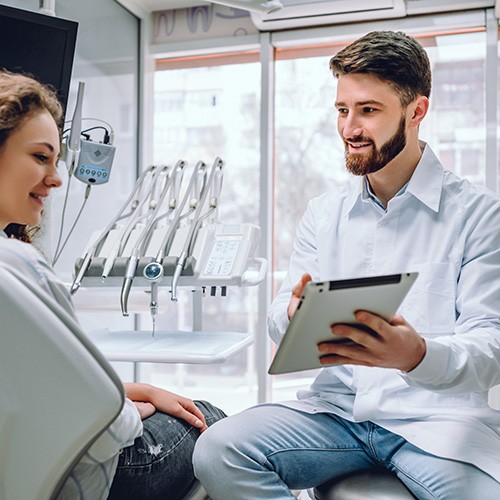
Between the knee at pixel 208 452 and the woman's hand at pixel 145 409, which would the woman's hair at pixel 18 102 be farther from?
the knee at pixel 208 452

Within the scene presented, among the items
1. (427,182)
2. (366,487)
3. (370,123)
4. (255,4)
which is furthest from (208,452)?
(255,4)

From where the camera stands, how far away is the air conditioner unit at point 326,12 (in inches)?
117

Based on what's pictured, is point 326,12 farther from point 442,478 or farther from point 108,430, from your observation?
point 108,430

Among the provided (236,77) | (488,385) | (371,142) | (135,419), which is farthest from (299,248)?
(236,77)

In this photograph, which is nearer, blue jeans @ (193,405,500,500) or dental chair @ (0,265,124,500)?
dental chair @ (0,265,124,500)

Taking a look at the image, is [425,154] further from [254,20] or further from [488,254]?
[254,20]

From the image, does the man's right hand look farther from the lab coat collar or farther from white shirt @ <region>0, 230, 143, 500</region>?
the lab coat collar

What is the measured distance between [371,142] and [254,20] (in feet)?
5.74

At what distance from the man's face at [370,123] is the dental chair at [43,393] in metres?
1.04

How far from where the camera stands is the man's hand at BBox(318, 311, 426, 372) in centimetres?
108

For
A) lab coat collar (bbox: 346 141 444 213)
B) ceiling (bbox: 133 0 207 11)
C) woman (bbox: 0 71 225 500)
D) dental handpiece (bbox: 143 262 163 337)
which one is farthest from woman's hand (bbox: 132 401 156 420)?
ceiling (bbox: 133 0 207 11)

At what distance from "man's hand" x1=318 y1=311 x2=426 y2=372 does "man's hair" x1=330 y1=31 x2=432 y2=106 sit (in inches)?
30.5

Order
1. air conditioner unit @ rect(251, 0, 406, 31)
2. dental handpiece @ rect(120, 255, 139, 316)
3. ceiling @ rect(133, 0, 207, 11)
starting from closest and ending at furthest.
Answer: dental handpiece @ rect(120, 255, 139, 316) < air conditioner unit @ rect(251, 0, 406, 31) < ceiling @ rect(133, 0, 207, 11)

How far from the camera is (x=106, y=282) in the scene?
6.32 ft
